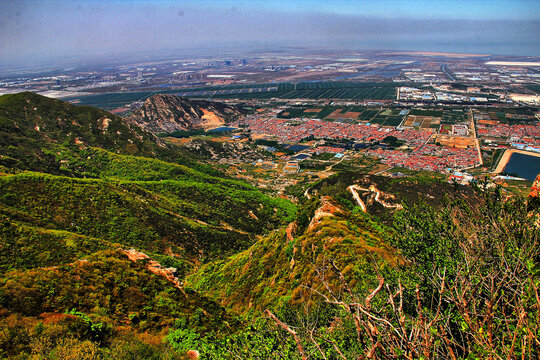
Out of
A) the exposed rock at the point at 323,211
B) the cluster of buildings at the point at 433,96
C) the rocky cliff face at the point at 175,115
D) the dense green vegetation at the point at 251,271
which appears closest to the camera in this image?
A: the dense green vegetation at the point at 251,271

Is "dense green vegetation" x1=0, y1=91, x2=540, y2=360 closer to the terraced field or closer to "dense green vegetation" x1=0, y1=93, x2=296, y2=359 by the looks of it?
"dense green vegetation" x1=0, y1=93, x2=296, y2=359

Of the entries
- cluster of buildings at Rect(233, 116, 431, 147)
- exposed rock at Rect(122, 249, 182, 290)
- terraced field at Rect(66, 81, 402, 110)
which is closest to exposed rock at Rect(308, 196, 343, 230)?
exposed rock at Rect(122, 249, 182, 290)

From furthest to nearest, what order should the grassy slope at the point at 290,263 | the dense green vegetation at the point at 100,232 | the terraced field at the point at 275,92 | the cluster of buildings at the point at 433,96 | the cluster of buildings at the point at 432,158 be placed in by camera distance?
the terraced field at the point at 275,92, the cluster of buildings at the point at 433,96, the cluster of buildings at the point at 432,158, the grassy slope at the point at 290,263, the dense green vegetation at the point at 100,232

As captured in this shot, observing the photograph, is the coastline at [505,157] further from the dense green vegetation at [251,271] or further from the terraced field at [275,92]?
the terraced field at [275,92]

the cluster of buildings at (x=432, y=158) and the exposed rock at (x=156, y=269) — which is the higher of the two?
the exposed rock at (x=156, y=269)

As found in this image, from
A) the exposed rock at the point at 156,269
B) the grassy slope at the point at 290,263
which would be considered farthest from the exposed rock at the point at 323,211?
the exposed rock at the point at 156,269

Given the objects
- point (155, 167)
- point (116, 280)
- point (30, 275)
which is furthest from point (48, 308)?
point (155, 167)
